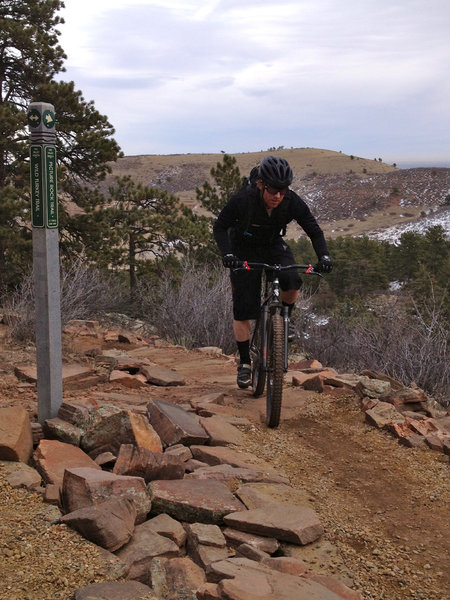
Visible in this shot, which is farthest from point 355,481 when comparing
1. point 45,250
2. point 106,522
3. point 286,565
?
point 45,250

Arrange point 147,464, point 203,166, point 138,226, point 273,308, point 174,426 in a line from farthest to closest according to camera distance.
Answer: point 203,166 < point 138,226 < point 273,308 < point 174,426 < point 147,464

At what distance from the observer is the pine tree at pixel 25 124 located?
532 inches

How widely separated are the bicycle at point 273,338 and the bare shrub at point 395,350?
532 cm

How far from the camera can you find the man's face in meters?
4.79

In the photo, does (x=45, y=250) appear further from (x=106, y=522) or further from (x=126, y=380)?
(x=126, y=380)

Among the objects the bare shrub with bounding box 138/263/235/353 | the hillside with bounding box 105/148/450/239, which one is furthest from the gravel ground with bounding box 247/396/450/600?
the hillside with bounding box 105/148/450/239

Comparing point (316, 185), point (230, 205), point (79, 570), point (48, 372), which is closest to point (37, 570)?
point (79, 570)

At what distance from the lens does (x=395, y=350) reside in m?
11.0

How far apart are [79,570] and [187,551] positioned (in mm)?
577

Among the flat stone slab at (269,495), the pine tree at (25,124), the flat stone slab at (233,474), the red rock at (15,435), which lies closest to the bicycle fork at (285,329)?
the flat stone slab at (233,474)

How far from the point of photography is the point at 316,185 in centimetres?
8850

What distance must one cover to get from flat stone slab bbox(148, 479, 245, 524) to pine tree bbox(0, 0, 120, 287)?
1067 cm

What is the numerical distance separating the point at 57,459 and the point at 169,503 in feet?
2.65

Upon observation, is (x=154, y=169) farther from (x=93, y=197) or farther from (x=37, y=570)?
(x=37, y=570)
